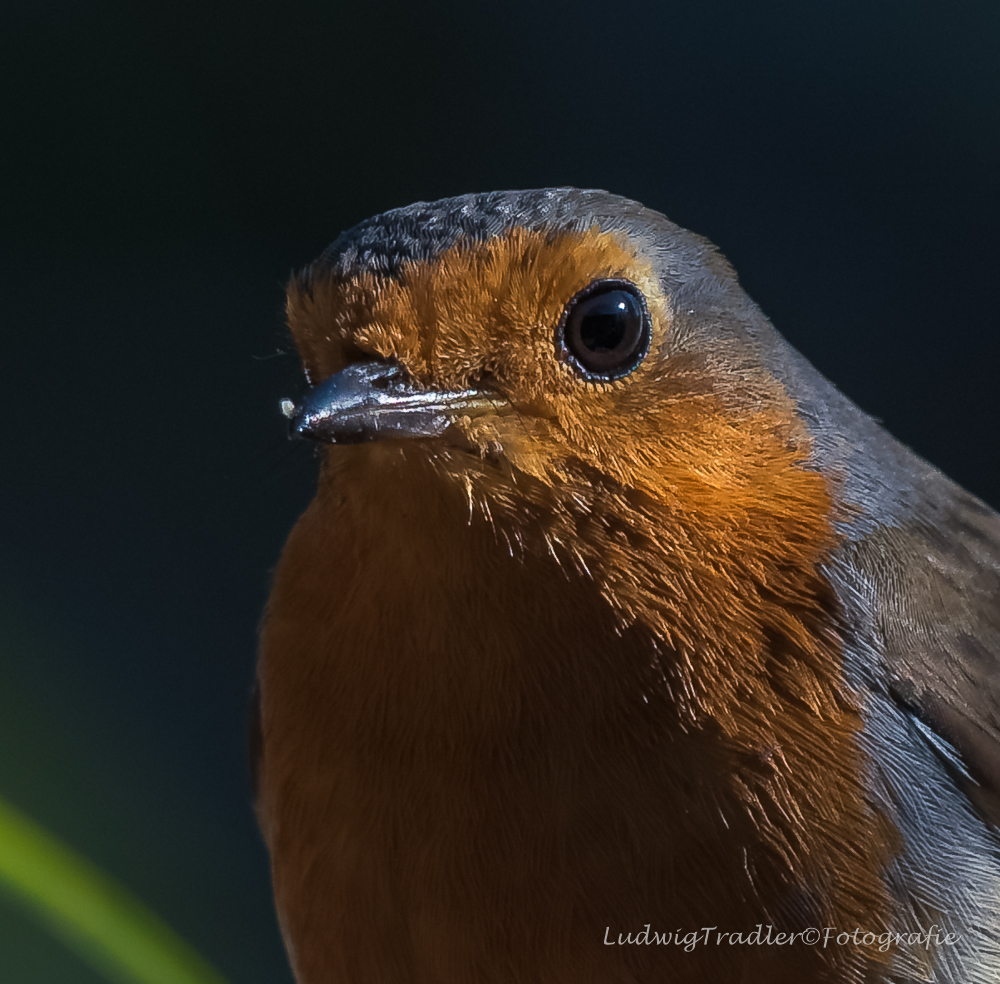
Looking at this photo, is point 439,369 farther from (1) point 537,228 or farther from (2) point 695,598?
(2) point 695,598

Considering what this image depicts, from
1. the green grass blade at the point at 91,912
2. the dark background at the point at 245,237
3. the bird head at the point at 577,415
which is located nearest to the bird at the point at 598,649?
the bird head at the point at 577,415

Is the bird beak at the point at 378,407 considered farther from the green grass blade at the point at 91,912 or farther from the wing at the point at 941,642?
the green grass blade at the point at 91,912

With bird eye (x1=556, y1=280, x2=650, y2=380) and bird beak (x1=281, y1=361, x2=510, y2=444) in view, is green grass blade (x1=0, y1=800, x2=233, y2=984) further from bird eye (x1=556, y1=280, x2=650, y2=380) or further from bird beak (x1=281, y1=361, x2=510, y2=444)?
bird eye (x1=556, y1=280, x2=650, y2=380)

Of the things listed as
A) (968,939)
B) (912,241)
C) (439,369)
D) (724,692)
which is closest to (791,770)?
(724,692)

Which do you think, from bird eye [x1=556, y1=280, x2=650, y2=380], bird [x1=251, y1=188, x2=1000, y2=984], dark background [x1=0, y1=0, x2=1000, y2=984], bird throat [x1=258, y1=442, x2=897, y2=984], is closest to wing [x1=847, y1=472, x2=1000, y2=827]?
bird [x1=251, y1=188, x2=1000, y2=984]

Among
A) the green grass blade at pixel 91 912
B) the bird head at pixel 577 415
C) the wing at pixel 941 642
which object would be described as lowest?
the green grass blade at pixel 91 912

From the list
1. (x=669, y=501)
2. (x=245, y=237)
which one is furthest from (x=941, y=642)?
(x=245, y=237)
